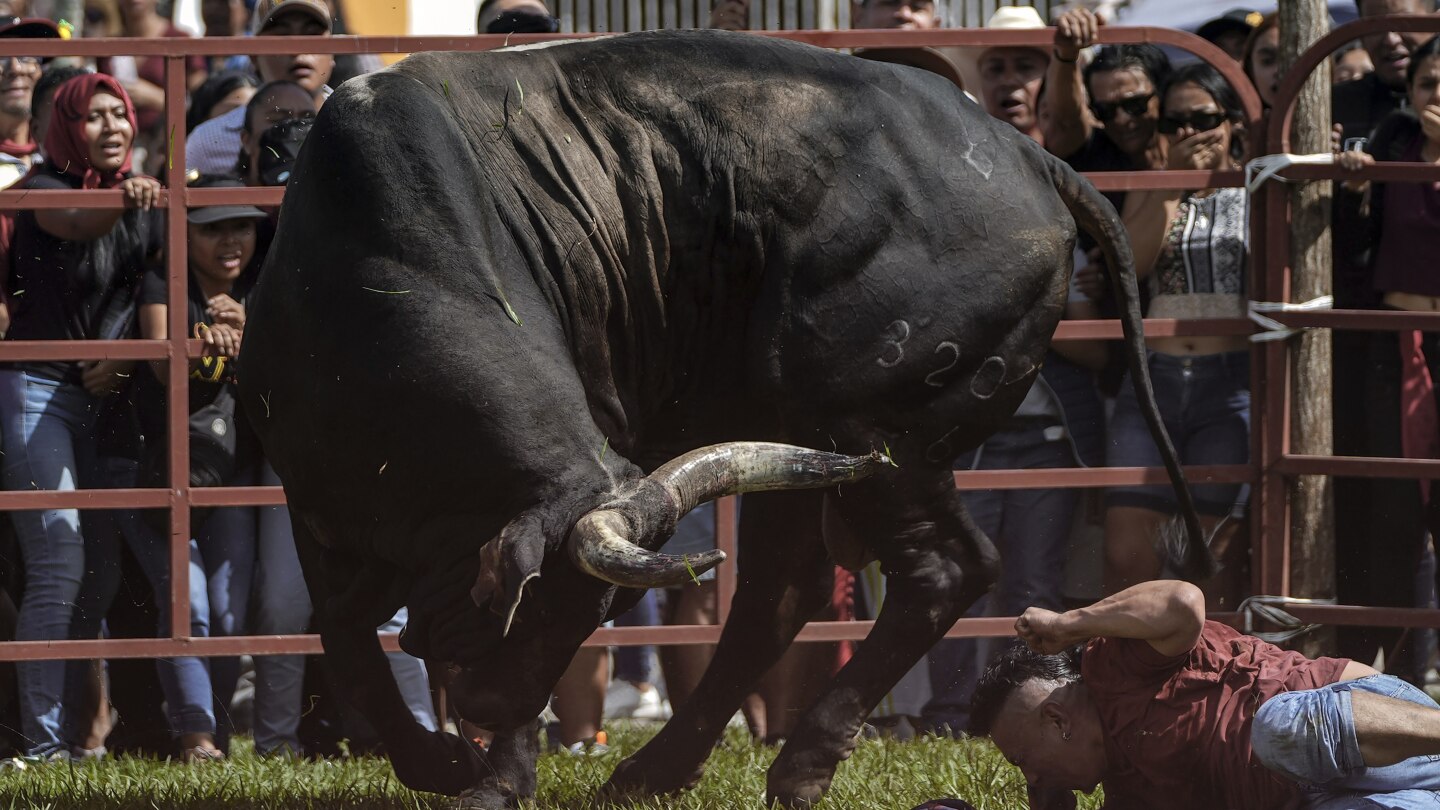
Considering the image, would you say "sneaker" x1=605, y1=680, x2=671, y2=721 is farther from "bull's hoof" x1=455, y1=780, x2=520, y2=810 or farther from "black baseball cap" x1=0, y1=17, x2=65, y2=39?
"black baseball cap" x1=0, y1=17, x2=65, y2=39

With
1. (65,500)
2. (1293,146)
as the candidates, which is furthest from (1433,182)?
(65,500)

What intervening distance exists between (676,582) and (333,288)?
1.10m

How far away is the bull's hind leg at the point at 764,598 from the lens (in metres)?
4.93

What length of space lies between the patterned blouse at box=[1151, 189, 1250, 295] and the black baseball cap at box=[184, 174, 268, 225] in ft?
9.90

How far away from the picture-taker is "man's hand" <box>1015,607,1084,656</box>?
3914mm

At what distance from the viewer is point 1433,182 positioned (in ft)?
18.9

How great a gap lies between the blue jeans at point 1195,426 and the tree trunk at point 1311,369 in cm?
22

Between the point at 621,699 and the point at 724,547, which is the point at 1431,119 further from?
the point at 621,699

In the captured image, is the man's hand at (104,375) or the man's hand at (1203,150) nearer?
the man's hand at (104,375)

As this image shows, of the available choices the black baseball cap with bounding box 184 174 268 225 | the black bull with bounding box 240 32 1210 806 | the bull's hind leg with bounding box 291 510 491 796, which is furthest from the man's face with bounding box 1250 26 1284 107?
the bull's hind leg with bounding box 291 510 491 796

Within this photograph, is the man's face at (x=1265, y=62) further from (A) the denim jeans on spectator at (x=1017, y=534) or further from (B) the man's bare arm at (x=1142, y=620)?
(B) the man's bare arm at (x=1142, y=620)

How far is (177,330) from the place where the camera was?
552cm

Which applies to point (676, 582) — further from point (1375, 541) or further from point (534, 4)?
point (534, 4)

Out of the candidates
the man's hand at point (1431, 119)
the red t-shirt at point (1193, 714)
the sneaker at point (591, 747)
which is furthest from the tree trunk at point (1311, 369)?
the sneaker at point (591, 747)
